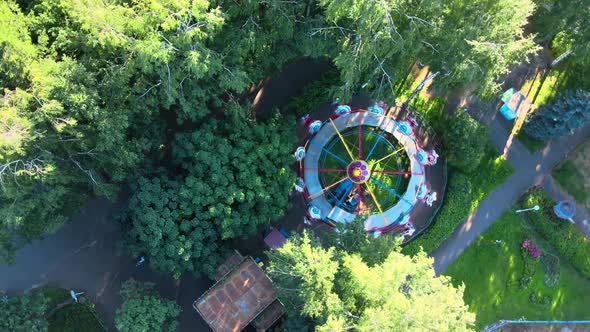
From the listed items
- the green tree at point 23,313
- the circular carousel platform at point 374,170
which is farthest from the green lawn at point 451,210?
the green tree at point 23,313

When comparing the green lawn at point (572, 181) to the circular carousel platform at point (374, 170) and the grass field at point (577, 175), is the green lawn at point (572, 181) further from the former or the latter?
the circular carousel platform at point (374, 170)

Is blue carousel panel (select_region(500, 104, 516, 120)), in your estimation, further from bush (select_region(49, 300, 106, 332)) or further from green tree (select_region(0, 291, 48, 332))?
green tree (select_region(0, 291, 48, 332))

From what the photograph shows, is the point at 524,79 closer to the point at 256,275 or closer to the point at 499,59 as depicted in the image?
the point at 499,59

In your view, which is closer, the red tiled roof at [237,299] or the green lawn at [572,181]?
the red tiled roof at [237,299]

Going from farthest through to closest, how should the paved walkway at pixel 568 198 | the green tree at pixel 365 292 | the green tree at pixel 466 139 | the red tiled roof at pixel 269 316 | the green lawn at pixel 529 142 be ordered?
the green lawn at pixel 529 142, the paved walkway at pixel 568 198, the green tree at pixel 466 139, the red tiled roof at pixel 269 316, the green tree at pixel 365 292

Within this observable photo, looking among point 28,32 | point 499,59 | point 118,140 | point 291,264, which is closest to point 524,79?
point 499,59

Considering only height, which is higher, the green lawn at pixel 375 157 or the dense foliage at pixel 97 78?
the dense foliage at pixel 97 78
